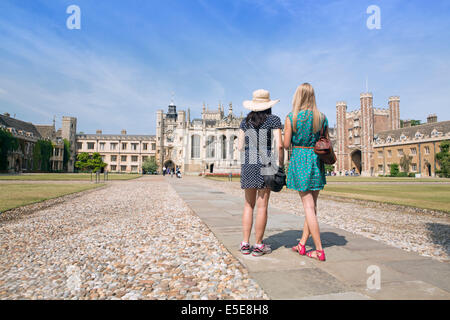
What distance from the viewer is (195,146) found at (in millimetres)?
57500

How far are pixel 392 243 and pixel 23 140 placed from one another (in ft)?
198

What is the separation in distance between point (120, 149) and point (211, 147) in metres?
32.5

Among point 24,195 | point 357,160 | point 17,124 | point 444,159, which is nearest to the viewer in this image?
point 24,195

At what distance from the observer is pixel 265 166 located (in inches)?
128

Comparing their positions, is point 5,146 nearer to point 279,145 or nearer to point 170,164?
point 170,164

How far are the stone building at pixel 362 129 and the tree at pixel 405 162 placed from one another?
8393 mm

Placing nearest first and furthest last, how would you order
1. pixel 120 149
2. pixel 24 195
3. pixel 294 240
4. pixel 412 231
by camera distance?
pixel 294 240 → pixel 412 231 → pixel 24 195 → pixel 120 149

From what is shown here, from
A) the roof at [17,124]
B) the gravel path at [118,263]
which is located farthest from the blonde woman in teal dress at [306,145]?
the roof at [17,124]

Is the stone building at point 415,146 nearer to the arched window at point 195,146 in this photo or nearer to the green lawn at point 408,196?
the green lawn at point 408,196

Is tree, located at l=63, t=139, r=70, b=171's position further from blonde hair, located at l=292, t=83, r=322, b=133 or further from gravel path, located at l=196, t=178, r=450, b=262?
blonde hair, located at l=292, t=83, r=322, b=133

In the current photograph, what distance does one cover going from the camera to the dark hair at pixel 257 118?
3.35 meters

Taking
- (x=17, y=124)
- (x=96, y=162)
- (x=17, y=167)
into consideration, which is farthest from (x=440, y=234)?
(x=96, y=162)

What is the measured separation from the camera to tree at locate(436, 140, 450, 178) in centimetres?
3725
